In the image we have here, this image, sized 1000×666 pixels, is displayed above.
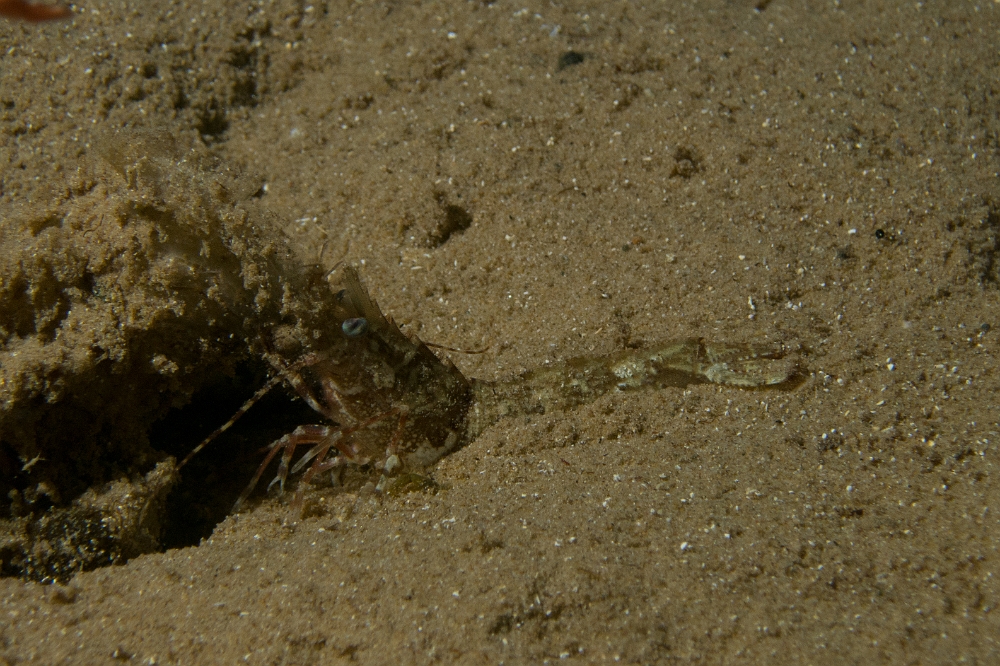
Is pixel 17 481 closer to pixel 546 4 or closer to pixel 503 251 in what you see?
pixel 503 251

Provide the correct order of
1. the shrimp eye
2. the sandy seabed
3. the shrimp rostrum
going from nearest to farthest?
the sandy seabed, the shrimp eye, the shrimp rostrum

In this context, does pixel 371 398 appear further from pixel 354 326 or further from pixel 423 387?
pixel 354 326

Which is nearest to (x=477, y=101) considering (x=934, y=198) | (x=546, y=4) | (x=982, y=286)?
(x=546, y=4)

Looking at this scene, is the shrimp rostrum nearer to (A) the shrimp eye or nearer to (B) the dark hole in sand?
(A) the shrimp eye

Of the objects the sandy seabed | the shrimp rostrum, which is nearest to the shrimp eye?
the shrimp rostrum

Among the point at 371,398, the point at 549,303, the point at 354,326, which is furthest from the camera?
the point at 549,303

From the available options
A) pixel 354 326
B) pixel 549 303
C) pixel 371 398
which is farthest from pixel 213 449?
pixel 549 303

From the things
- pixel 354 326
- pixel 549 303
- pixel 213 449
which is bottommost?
pixel 213 449
